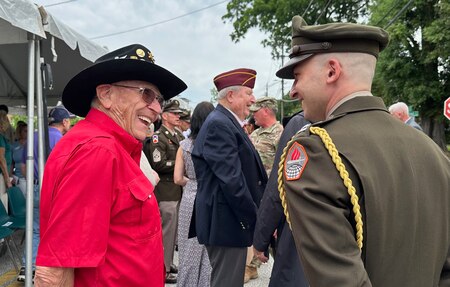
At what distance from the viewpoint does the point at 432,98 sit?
2231cm

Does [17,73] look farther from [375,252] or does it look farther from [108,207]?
[375,252]

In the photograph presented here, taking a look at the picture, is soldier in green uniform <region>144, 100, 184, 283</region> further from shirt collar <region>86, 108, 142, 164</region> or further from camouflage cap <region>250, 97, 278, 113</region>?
shirt collar <region>86, 108, 142, 164</region>

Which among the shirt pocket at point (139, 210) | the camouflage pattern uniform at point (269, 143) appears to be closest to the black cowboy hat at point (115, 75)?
the shirt pocket at point (139, 210)

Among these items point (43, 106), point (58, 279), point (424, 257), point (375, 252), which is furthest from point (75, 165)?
point (43, 106)

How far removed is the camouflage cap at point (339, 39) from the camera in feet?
4.11

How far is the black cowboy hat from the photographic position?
170 centimetres

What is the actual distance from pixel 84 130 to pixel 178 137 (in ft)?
11.8

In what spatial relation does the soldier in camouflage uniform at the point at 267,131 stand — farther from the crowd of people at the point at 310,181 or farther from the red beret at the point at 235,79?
the crowd of people at the point at 310,181

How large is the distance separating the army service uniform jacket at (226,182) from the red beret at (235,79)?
325 millimetres

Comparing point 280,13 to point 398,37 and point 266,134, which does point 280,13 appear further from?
point 266,134

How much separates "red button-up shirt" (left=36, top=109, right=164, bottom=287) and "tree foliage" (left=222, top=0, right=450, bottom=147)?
830 inches

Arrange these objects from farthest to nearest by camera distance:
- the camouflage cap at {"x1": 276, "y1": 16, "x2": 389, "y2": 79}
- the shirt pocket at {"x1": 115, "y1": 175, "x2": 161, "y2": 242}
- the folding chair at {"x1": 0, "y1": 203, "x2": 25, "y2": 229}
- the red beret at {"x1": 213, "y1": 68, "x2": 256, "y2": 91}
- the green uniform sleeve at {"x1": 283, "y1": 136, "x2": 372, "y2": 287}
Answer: the folding chair at {"x1": 0, "y1": 203, "x2": 25, "y2": 229}, the red beret at {"x1": 213, "y1": 68, "x2": 256, "y2": 91}, the shirt pocket at {"x1": 115, "y1": 175, "x2": 161, "y2": 242}, the camouflage cap at {"x1": 276, "y1": 16, "x2": 389, "y2": 79}, the green uniform sleeve at {"x1": 283, "y1": 136, "x2": 372, "y2": 287}

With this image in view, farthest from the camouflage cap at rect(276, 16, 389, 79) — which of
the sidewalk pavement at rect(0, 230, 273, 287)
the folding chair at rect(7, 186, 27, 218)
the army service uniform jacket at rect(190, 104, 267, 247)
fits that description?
the folding chair at rect(7, 186, 27, 218)

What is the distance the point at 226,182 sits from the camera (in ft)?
9.39
